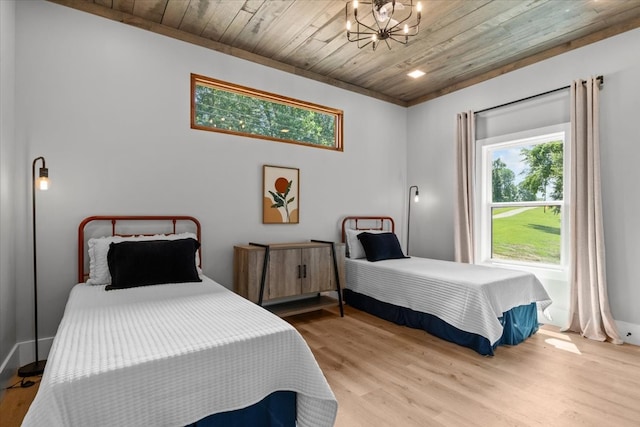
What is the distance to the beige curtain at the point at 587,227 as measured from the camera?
3000 millimetres

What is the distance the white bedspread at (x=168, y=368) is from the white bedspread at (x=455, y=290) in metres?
1.66

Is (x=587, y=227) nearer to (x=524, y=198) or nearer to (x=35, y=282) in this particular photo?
(x=524, y=198)

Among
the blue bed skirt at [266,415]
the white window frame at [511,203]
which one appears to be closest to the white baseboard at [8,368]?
the blue bed skirt at [266,415]

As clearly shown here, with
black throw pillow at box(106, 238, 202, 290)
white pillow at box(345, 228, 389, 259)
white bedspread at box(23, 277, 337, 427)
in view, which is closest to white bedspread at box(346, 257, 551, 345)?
white pillow at box(345, 228, 389, 259)

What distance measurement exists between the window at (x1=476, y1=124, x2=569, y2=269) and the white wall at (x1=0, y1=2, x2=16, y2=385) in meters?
4.45

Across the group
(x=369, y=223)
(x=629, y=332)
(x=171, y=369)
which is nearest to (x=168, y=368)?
(x=171, y=369)

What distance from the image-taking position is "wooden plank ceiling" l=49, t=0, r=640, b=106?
272 cm

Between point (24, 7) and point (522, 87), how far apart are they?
183 inches

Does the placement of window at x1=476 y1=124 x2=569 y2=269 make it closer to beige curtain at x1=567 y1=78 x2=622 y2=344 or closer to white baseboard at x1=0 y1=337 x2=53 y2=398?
beige curtain at x1=567 y1=78 x2=622 y2=344

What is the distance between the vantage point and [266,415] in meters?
1.57

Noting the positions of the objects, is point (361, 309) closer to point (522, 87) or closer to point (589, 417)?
point (589, 417)

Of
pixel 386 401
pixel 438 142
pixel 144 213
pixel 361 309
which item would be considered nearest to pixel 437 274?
pixel 361 309

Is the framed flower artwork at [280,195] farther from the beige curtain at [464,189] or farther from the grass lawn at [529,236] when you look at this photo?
the grass lawn at [529,236]

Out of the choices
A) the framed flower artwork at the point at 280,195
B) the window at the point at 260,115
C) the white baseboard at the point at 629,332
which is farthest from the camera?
the framed flower artwork at the point at 280,195
